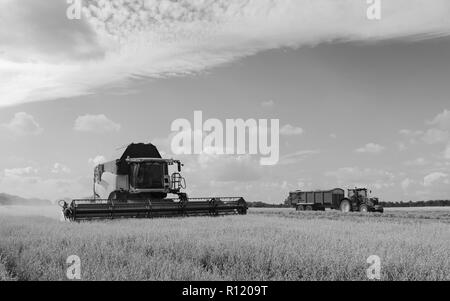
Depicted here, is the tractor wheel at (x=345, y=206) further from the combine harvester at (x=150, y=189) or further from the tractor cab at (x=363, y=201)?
the combine harvester at (x=150, y=189)

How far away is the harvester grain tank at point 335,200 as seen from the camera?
1358 inches

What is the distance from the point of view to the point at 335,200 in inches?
1486

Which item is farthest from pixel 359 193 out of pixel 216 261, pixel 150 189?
pixel 216 261

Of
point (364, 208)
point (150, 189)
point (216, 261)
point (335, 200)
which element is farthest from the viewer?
point (335, 200)

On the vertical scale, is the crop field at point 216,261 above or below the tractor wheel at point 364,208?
above

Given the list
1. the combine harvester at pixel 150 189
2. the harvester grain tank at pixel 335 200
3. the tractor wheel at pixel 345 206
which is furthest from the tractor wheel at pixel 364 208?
the combine harvester at pixel 150 189

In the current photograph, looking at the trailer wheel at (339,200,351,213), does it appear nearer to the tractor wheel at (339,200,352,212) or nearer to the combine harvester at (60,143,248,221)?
the tractor wheel at (339,200,352,212)

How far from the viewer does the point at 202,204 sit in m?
23.5

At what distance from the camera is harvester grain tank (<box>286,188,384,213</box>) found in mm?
34500

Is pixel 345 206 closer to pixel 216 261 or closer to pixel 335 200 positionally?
pixel 335 200

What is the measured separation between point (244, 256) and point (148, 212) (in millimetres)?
13923
